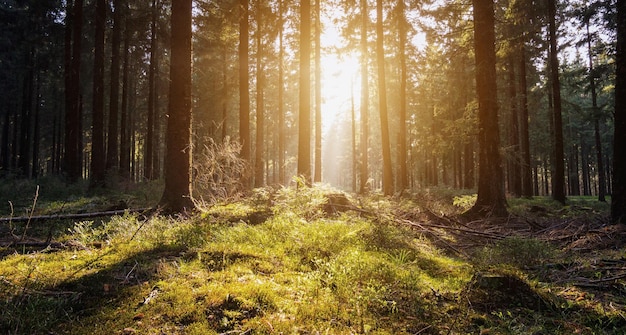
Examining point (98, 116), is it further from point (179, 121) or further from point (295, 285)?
point (295, 285)

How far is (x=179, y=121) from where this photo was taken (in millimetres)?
8055

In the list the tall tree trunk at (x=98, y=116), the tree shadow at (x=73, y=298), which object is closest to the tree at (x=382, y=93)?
the tall tree trunk at (x=98, y=116)

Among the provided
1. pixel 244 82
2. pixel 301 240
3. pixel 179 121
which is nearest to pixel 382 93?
pixel 244 82

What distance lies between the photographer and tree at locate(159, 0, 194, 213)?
25.9 feet

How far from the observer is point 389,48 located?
22.3 m

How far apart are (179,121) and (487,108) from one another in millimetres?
8962

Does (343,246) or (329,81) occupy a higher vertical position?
(329,81)

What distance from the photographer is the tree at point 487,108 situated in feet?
32.1

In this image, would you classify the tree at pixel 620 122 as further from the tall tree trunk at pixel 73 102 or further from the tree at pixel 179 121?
the tall tree trunk at pixel 73 102

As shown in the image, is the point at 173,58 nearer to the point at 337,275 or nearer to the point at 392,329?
the point at 337,275

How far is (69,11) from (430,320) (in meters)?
22.2

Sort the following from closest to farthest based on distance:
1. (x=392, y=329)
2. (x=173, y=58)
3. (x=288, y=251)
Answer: (x=392, y=329) → (x=288, y=251) → (x=173, y=58)

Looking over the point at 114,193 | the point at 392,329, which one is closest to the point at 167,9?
the point at 114,193

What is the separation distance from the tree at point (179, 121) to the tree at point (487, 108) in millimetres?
8253
